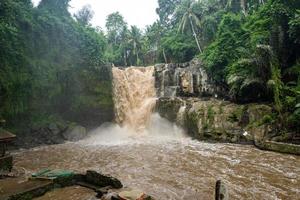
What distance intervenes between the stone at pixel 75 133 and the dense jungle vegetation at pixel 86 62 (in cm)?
166

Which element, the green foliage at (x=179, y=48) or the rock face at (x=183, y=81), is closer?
the rock face at (x=183, y=81)

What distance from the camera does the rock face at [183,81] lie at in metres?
22.9

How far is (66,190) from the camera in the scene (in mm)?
8414

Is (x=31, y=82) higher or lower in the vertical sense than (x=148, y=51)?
lower

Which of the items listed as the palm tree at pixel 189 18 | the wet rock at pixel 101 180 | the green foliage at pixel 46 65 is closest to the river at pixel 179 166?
the wet rock at pixel 101 180

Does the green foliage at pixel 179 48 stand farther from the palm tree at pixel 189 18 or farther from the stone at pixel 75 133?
the stone at pixel 75 133

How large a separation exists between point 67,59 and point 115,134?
21.5ft

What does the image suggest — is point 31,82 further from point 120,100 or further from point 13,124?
point 120,100

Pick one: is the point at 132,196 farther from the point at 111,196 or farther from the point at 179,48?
the point at 179,48

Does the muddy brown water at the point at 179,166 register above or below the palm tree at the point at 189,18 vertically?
below

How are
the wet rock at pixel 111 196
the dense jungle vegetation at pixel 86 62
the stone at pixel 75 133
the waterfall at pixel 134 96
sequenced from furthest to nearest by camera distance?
the waterfall at pixel 134 96, the stone at pixel 75 133, the dense jungle vegetation at pixel 86 62, the wet rock at pixel 111 196

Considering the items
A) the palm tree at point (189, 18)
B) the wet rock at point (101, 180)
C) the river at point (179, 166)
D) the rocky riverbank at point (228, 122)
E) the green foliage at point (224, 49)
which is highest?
the palm tree at point (189, 18)

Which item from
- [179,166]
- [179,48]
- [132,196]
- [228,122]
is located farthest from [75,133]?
[179,48]

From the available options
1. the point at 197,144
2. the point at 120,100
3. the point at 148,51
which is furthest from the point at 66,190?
the point at 148,51
